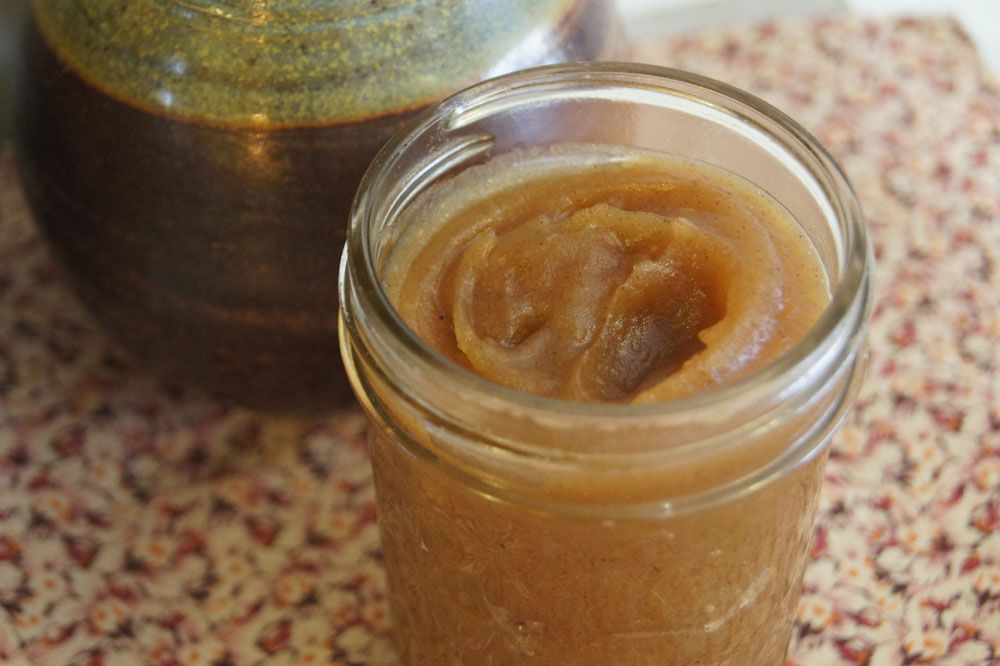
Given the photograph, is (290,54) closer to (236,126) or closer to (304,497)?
(236,126)

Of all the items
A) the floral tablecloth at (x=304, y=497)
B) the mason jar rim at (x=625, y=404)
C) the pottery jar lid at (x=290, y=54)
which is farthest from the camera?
the floral tablecloth at (x=304, y=497)

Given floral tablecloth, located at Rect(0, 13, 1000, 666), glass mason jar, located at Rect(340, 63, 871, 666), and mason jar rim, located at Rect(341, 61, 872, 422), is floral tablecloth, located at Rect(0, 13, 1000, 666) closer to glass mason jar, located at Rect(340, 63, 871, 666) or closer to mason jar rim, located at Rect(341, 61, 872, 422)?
glass mason jar, located at Rect(340, 63, 871, 666)

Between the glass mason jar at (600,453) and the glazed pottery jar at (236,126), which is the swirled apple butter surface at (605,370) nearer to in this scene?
the glass mason jar at (600,453)

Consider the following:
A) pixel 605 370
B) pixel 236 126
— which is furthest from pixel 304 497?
pixel 605 370

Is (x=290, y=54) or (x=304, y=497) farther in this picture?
(x=304, y=497)

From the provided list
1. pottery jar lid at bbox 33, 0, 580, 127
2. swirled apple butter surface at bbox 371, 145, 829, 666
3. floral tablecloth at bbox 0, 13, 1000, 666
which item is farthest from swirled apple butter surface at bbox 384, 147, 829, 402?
floral tablecloth at bbox 0, 13, 1000, 666

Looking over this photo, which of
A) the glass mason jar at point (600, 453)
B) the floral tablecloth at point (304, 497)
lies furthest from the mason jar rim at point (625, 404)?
the floral tablecloth at point (304, 497)

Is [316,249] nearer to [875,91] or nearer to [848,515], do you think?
[848,515]
